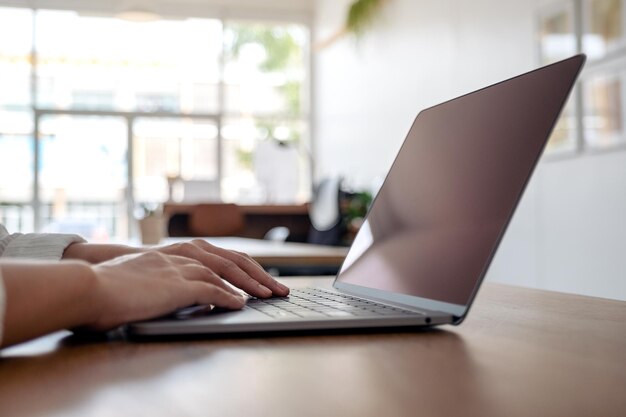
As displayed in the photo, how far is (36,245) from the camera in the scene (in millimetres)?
870

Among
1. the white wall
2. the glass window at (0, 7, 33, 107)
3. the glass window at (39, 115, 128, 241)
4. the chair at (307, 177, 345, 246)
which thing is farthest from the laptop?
the glass window at (0, 7, 33, 107)

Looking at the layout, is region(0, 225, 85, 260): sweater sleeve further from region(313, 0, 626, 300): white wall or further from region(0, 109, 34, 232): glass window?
region(0, 109, 34, 232): glass window

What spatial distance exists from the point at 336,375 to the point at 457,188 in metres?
0.35

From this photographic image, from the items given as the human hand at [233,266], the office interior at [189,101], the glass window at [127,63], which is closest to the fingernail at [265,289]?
the human hand at [233,266]

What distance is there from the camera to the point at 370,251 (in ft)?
3.00

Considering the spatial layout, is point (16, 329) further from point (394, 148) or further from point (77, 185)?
point (77, 185)

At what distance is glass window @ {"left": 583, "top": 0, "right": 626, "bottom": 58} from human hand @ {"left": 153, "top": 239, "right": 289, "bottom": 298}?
3.58m

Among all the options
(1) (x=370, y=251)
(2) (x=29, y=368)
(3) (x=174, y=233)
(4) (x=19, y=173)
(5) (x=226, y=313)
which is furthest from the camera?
(4) (x=19, y=173)

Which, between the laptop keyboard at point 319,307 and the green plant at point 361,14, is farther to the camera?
the green plant at point 361,14

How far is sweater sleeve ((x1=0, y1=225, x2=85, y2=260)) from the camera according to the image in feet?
2.83

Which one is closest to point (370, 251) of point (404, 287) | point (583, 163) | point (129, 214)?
point (404, 287)

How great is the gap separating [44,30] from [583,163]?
676 cm

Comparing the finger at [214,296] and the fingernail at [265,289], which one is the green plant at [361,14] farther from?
the finger at [214,296]

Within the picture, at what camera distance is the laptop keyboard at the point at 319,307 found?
67 cm
